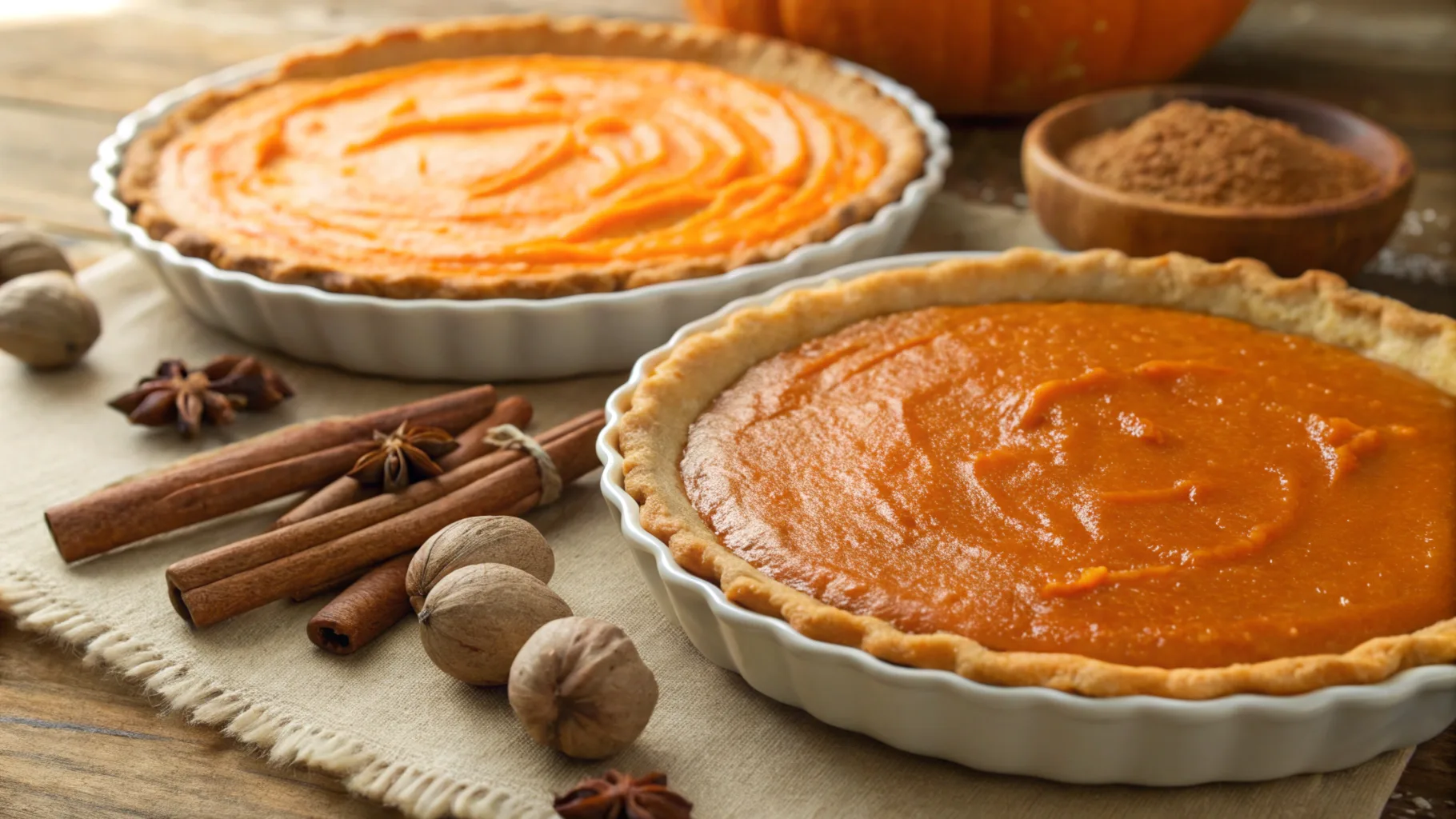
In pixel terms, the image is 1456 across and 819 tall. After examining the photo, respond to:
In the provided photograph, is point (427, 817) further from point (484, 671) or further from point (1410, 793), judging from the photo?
point (1410, 793)

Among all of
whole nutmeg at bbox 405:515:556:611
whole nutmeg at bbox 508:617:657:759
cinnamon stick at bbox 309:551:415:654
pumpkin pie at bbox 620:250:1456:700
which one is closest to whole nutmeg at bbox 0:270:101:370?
cinnamon stick at bbox 309:551:415:654

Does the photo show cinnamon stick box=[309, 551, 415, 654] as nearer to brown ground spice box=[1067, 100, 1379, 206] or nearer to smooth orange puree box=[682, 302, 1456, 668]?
smooth orange puree box=[682, 302, 1456, 668]

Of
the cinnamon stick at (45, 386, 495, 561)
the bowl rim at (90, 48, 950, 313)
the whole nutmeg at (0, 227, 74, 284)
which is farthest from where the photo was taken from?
the whole nutmeg at (0, 227, 74, 284)

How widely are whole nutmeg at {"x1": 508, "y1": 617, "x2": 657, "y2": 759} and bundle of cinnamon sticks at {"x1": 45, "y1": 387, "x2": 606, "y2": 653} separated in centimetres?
52

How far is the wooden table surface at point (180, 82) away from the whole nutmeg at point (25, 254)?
0.49 meters

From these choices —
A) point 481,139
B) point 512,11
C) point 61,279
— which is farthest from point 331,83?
point 512,11

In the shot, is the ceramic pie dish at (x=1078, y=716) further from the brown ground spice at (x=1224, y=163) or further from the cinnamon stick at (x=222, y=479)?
the brown ground spice at (x=1224, y=163)

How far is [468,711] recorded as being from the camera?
2381mm

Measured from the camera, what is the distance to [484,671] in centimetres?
234

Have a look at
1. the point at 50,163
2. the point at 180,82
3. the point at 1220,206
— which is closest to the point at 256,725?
the point at 1220,206

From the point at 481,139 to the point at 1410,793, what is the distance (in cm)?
318

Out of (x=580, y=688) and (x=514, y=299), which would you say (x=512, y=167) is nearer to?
(x=514, y=299)

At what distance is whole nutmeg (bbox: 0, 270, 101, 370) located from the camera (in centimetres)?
349

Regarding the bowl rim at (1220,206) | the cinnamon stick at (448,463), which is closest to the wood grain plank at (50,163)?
the cinnamon stick at (448,463)
